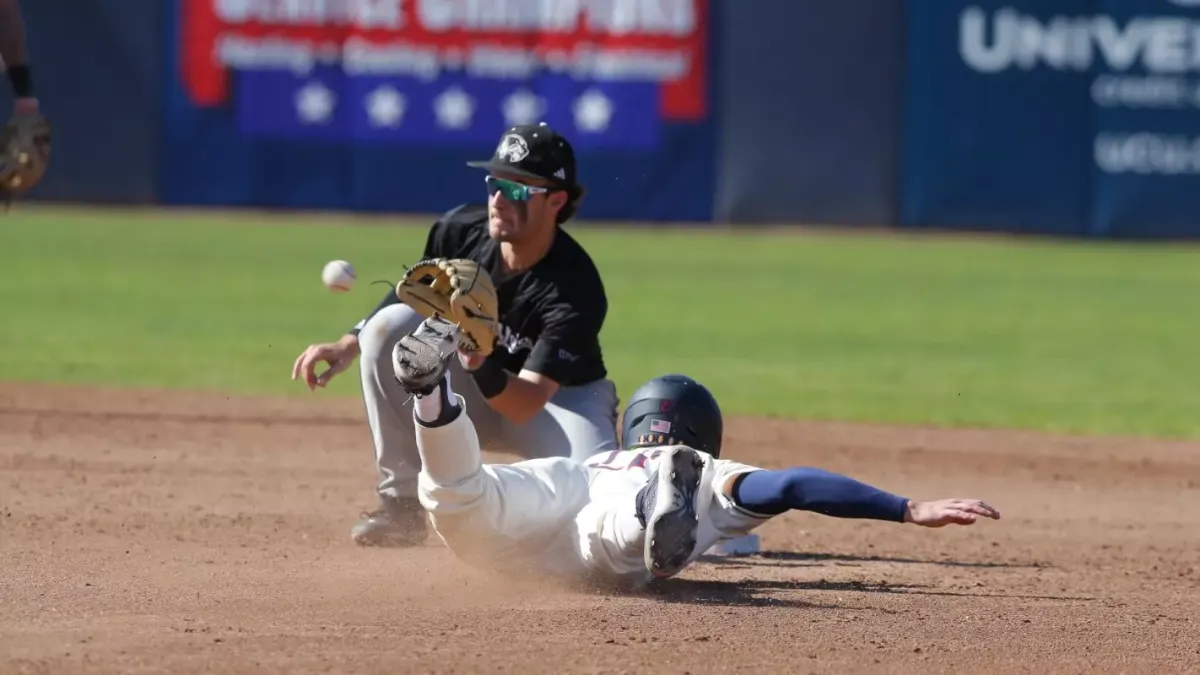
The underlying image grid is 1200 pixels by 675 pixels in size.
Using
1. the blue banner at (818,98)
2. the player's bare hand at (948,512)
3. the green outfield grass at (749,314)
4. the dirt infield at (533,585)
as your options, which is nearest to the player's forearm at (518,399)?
the dirt infield at (533,585)

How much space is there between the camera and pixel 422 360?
13.4 feet

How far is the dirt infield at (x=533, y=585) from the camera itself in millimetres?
3807

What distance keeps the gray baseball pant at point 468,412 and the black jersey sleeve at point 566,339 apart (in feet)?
0.49

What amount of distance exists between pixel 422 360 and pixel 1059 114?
13480 millimetres

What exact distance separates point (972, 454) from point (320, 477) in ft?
9.03

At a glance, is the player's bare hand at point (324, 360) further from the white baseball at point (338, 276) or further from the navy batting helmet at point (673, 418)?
the navy batting helmet at point (673, 418)

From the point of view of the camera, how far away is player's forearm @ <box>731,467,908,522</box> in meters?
4.18

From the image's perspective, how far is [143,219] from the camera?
17547mm

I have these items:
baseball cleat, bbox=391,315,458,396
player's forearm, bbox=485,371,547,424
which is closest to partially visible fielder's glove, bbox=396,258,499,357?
baseball cleat, bbox=391,315,458,396

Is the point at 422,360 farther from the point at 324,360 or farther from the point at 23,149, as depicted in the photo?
the point at 23,149

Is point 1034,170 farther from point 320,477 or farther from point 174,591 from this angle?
point 174,591

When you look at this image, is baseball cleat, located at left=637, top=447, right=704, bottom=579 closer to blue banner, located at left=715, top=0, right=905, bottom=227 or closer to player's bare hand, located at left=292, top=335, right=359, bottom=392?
player's bare hand, located at left=292, top=335, right=359, bottom=392

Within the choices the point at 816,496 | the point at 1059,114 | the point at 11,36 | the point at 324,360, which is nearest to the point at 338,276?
the point at 324,360

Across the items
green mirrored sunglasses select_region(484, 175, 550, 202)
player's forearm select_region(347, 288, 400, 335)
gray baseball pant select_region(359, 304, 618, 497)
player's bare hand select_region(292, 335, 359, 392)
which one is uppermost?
green mirrored sunglasses select_region(484, 175, 550, 202)
